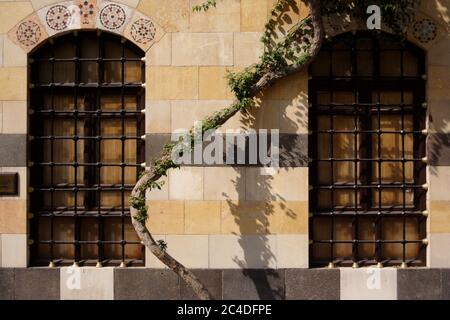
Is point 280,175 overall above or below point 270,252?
above

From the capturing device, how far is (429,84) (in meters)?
7.14

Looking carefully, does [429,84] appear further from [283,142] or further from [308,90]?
[283,142]

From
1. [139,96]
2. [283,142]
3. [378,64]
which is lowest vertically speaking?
[283,142]

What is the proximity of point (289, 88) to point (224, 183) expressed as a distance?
5.40 feet

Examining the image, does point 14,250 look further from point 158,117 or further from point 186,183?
point 158,117

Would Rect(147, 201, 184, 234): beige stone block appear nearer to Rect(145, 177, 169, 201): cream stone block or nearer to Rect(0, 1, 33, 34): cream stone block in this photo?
Rect(145, 177, 169, 201): cream stone block

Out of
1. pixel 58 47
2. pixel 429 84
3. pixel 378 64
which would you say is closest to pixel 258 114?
pixel 378 64

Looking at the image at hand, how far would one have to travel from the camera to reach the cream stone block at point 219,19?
23.3 feet

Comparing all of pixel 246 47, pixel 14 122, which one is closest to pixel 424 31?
pixel 246 47

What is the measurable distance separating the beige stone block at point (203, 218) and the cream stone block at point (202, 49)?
Answer: 2016 mm

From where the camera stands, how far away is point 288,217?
706 centimetres

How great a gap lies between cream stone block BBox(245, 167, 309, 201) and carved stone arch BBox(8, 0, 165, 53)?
2.42 m

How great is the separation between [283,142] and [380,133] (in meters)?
1.44

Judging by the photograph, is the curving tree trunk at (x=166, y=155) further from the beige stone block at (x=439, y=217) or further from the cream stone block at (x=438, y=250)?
the cream stone block at (x=438, y=250)
